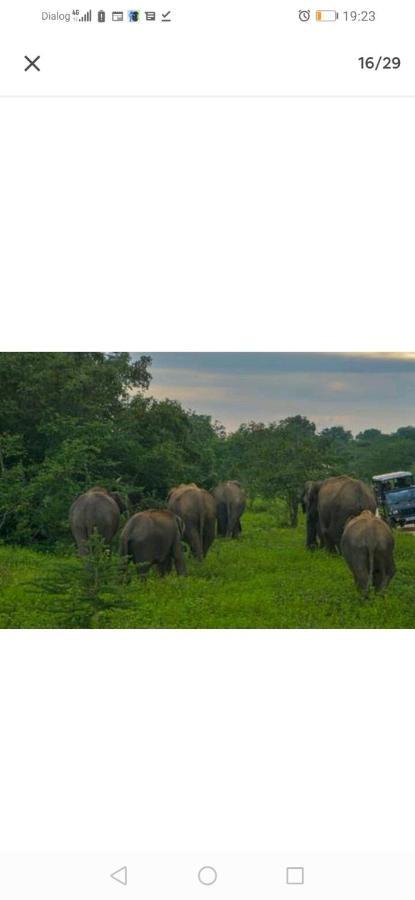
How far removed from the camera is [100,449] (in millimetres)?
15875

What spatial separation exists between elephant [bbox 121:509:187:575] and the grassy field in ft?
0.82

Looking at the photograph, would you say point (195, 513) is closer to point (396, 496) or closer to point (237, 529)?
point (237, 529)

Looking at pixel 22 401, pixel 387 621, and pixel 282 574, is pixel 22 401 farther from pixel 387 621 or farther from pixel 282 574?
pixel 387 621

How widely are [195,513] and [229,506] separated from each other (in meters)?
0.59

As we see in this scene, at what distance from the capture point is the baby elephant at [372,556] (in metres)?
14.3

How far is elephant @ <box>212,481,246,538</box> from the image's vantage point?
17438mm

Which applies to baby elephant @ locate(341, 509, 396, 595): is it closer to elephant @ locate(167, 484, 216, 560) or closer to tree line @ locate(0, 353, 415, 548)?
tree line @ locate(0, 353, 415, 548)

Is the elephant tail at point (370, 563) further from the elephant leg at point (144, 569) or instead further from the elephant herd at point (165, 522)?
the elephant leg at point (144, 569)

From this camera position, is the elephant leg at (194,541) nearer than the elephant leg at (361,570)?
No

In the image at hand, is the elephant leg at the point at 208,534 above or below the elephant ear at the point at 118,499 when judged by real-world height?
below

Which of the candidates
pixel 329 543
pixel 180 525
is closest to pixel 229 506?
pixel 329 543

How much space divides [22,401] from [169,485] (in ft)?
8.40
